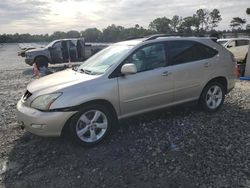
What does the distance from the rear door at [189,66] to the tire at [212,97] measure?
0.19m

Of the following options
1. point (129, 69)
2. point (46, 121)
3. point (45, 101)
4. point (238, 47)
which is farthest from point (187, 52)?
point (238, 47)

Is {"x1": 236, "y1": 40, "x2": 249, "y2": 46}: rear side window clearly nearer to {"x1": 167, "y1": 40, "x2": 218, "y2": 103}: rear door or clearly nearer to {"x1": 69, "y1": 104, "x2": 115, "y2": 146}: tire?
{"x1": 167, "y1": 40, "x2": 218, "y2": 103}: rear door

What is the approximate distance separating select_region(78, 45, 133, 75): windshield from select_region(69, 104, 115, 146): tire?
2.32 feet

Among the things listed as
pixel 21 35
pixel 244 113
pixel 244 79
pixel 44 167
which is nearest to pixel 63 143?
pixel 44 167

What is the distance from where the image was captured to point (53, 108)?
13.9 ft

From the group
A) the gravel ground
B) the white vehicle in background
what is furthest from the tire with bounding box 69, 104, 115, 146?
the white vehicle in background

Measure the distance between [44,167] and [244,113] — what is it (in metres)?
4.26

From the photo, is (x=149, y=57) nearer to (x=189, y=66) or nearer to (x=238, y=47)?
(x=189, y=66)

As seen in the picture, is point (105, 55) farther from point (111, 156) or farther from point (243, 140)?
point (243, 140)

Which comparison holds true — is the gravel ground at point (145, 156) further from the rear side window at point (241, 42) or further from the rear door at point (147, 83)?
the rear side window at point (241, 42)

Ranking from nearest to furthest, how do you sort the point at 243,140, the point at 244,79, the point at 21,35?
→ the point at 243,140
the point at 244,79
the point at 21,35

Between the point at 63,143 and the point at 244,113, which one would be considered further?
the point at 244,113

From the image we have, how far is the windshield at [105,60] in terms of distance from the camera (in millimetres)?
4943

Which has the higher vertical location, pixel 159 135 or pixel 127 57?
pixel 127 57
